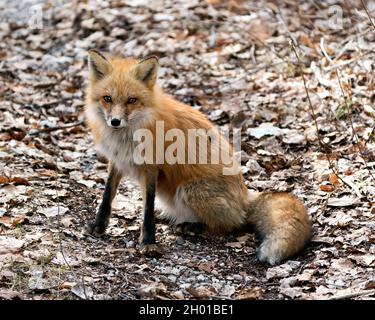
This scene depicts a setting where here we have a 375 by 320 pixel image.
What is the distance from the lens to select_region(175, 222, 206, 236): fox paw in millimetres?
5414

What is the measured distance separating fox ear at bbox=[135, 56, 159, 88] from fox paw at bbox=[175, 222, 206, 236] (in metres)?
1.35

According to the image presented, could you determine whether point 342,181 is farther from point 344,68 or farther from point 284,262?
point 344,68

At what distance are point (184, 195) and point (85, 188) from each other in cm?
133

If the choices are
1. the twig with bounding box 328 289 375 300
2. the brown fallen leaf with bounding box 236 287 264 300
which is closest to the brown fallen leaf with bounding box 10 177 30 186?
the brown fallen leaf with bounding box 236 287 264 300

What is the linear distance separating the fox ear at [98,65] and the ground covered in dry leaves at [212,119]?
1.32 metres

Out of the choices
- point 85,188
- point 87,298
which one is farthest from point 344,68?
point 87,298

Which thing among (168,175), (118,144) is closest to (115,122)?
(118,144)

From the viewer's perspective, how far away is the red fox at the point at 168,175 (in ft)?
16.1

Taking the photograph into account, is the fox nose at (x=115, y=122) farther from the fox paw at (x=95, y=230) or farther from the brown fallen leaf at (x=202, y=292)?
the brown fallen leaf at (x=202, y=292)

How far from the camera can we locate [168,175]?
5.32m

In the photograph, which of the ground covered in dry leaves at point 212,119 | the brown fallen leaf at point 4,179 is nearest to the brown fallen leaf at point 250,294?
the ground covered in dry leaves at point 212,119

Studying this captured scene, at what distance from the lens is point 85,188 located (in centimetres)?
618

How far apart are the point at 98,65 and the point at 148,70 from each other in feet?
1.44

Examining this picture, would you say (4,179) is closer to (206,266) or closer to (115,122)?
(115,122)
